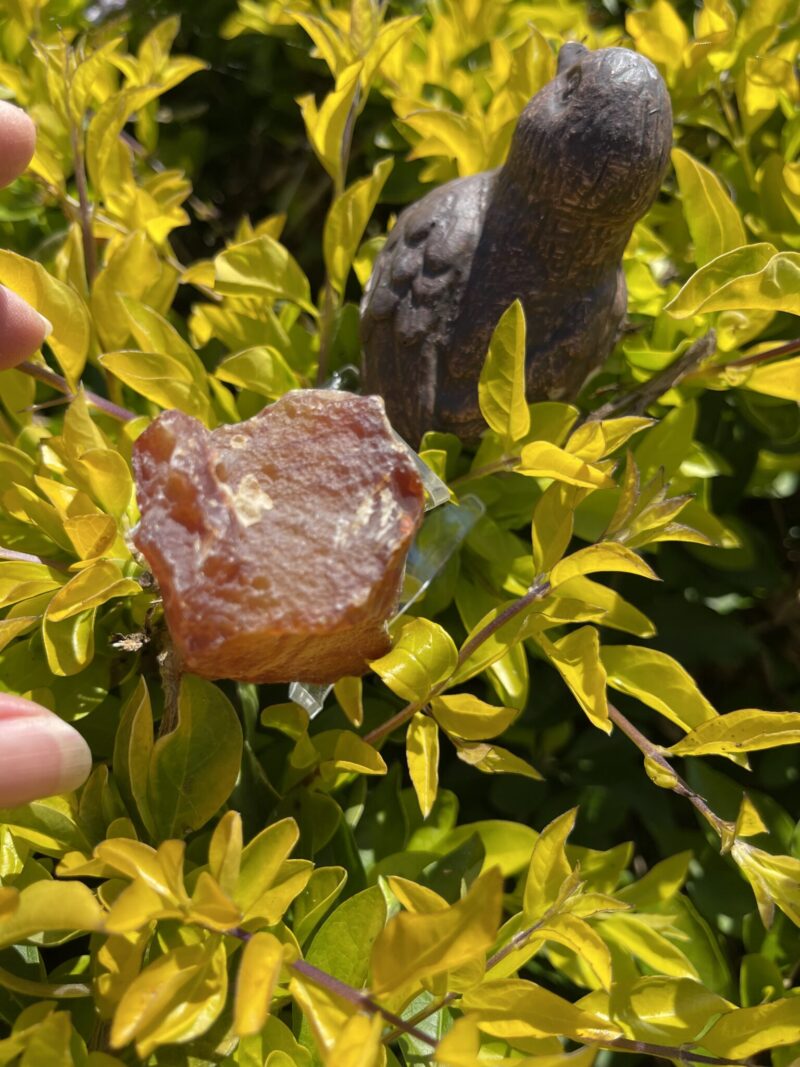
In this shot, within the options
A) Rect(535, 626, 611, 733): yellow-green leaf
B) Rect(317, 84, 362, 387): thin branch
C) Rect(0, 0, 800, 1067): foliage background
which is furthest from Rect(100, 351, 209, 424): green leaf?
Rect(535, 626, 611, 733): yellow-green leaf

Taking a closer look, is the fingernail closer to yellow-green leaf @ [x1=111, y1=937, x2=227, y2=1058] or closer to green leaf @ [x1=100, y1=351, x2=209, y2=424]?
yellow-green leaf @ [x1=111, y1=937, x2=227, y2=1058]

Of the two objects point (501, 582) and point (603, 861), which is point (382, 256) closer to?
point (501, 582)

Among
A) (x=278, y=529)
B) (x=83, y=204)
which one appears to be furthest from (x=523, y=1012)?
(x=83, y=204)

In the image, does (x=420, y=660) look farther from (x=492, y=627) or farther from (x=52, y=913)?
(x=52, y=913)

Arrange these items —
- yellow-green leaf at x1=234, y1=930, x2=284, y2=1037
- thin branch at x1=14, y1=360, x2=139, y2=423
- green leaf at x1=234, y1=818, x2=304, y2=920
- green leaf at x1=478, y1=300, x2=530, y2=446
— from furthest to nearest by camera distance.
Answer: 1. thin branch at x1=14, y1=360, x2=139, y2=423
2. green leaf at x1=478, y1=300, x2=530, y2=446
3. green leaf at x1=234, y1=818, x2=304, y2=920
4. yellow-green leaf at x1=234, y1=930, x2=284, y2=1037

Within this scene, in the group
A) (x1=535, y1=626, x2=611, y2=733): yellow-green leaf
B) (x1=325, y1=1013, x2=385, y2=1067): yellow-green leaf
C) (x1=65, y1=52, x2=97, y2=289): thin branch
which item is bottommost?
(x1=325, y1=1013, x2=385, y2=1067): yellow-green leaf

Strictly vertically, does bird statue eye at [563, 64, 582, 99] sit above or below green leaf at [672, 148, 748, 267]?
above

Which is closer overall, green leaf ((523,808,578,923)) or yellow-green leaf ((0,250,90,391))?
green leaf ((523,808,578,923))
